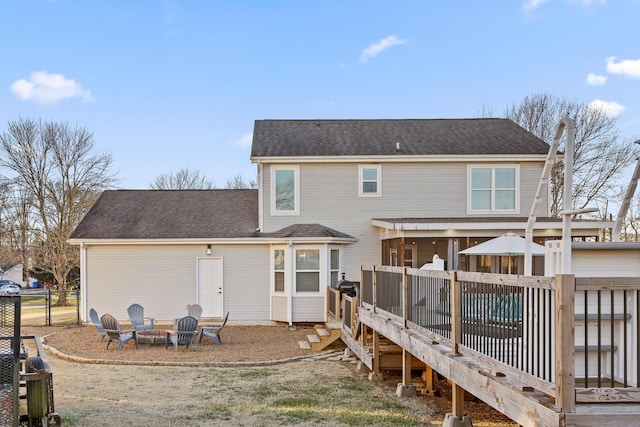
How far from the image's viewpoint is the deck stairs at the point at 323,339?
14406 millimetres

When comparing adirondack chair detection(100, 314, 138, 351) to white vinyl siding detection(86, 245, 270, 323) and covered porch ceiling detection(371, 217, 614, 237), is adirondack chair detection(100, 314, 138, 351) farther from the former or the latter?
covered porch ceiling detection(371, 217, 614, 237)

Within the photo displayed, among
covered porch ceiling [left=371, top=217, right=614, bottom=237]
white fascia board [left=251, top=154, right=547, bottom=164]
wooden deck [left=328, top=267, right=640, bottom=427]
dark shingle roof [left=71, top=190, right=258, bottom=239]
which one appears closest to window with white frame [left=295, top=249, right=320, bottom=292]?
dark shingle roof [left=71, top=190, right=258, bottom=239]

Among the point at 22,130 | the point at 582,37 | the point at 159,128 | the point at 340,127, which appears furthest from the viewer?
the point at 159,128

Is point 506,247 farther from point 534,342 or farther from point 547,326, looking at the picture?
point 547,326

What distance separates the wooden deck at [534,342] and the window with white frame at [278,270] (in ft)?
32.1

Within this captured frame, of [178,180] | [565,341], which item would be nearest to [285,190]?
[565,341]

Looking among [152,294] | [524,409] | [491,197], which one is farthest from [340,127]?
[524,409]

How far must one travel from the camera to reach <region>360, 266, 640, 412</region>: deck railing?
4234 mm

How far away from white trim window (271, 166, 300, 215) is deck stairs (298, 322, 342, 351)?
4.86 m

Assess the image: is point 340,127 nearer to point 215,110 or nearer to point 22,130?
point 215,110

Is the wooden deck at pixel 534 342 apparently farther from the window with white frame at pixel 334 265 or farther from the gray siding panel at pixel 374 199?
the gray siding panel at pixel 374 199

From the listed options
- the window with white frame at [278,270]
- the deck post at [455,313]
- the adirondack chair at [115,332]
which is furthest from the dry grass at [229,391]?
the window with white frame at [278,270]

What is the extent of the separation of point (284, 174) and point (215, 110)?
16010 millimetres

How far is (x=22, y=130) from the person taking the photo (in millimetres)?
30516
